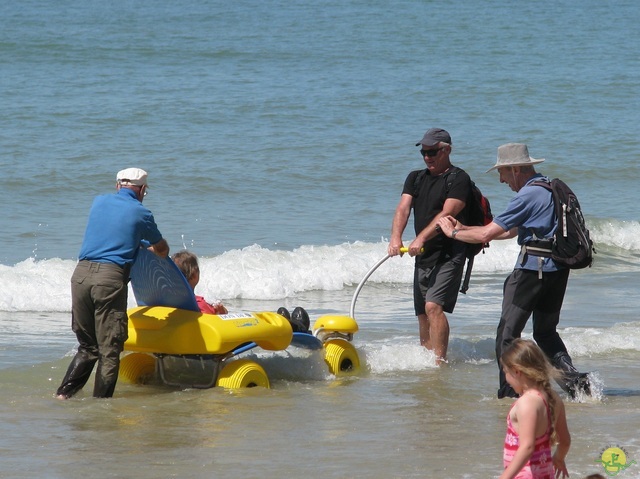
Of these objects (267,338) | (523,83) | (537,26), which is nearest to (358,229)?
(267,338)

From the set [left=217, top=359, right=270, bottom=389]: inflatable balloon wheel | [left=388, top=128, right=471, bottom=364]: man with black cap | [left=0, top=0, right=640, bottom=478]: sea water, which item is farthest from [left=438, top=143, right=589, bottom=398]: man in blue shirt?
[left=217, top=359, right=270, bottom=389]: inflatable balloon wheel

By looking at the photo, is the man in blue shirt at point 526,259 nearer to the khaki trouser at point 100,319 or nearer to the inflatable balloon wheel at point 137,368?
the khaki trouser at point 100,319

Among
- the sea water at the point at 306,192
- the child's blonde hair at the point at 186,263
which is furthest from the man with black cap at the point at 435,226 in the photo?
the child's blonde hair at the point at 186,263

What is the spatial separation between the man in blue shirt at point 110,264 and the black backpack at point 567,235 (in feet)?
7.79

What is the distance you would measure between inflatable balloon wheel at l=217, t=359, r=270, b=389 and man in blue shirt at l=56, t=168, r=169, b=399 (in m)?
0.72

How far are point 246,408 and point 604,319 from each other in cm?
461

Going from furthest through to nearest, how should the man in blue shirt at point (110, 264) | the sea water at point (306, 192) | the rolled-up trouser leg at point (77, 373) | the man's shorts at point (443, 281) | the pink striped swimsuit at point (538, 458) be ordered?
1. the man's shorts at point (443, 281)
2. the rolled-up trouser leg at point (77, 373)
3. the man in blue shirt at point (110, 264)
4. the sea water at point (306, 192)
5. the pink striped swimsuit at point (538, 458)

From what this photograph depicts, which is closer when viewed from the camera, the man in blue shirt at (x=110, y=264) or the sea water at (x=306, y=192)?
the sea water at (x=306, y=192)

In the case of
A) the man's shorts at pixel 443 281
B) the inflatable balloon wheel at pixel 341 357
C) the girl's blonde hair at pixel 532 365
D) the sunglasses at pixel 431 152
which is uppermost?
the sunglasses at pixel 431 152

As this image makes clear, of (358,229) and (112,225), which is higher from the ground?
(112,225)

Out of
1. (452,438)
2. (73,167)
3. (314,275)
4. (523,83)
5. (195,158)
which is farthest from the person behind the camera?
(523,83)

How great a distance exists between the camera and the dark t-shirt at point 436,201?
785 cm

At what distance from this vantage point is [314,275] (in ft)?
41.9

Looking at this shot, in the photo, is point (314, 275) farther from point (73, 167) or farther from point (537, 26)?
point (537, 26)
